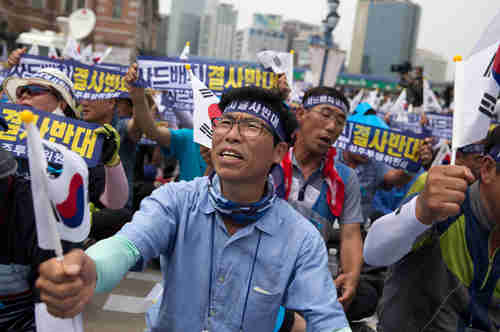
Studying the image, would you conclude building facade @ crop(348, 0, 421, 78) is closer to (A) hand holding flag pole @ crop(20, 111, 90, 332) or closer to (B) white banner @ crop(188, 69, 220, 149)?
(B) white banner @ crop(188, 69, 220, 149)

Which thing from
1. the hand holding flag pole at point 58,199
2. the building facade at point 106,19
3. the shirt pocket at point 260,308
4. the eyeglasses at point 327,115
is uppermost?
the building facade at point 106,19

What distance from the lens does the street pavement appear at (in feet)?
13.3

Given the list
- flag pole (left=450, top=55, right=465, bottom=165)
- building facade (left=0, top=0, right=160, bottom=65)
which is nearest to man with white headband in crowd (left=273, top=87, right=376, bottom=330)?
flag pole (left=450, top=55, right=465, bottom=165)

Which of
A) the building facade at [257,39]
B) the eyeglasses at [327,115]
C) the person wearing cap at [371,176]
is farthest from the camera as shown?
the building facade at [257,39]

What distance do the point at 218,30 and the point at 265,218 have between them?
137m

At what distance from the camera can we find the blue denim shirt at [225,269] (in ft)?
6.40

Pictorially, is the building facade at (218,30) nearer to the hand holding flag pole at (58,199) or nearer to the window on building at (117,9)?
the window on building at (117,9)

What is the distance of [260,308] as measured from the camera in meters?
1.97

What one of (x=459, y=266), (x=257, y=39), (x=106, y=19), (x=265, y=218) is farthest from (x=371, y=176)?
(x=257, y=39)

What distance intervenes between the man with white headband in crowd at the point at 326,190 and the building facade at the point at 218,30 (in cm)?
12890

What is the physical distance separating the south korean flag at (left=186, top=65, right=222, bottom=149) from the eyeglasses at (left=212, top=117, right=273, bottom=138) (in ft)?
3.32

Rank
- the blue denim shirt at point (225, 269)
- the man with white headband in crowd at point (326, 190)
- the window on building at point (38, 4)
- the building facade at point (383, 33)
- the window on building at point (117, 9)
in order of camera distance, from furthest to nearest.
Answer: the building facade at point (383, 33) → the window on building at point (117, 9) → the window on building at point (38, 4) → the man with white headband in crowd at point (326, 190) → the blue denim shirt at point (225, 269)

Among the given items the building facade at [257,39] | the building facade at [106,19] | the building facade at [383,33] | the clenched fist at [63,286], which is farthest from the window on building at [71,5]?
the building facade at [383,33]

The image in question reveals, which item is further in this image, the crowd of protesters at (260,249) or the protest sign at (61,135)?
the protest sign at (61,135)
